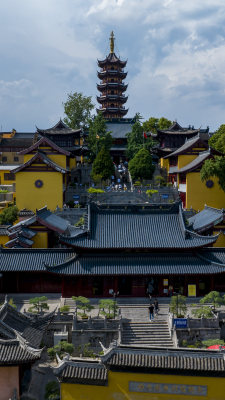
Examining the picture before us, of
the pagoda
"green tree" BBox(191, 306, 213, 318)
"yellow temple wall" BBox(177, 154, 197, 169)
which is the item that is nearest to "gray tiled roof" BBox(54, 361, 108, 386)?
"green tree" BBox(191, 306, 213, 318)

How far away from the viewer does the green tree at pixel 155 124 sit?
241ft

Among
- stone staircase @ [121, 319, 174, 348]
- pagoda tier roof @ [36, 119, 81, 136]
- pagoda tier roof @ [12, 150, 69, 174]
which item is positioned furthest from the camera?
pagoda tier roof @ [36, 119, 81, 136]

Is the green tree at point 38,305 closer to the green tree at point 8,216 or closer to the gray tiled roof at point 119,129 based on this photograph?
the green tree at point 8,216

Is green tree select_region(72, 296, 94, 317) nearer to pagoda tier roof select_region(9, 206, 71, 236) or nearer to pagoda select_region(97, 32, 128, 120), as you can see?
pagoda tier roof select_region(9, 206, 71, 236)

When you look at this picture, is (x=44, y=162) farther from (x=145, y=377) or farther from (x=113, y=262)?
(x=145, y=377)

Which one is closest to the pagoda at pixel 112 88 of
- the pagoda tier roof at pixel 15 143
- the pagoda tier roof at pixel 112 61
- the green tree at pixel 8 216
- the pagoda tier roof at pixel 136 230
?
the pagoda tier roof at pixel 112 61

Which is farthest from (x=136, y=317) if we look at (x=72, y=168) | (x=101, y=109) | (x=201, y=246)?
(x=101, y=109)

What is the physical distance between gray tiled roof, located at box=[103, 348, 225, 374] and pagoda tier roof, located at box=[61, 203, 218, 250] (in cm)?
1181

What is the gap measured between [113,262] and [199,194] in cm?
2243

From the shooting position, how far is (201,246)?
2638cm

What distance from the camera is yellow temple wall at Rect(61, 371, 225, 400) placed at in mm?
14445

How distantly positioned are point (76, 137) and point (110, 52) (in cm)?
3538

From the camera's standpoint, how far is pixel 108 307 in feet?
77.9

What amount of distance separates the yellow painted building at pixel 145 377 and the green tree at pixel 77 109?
196ft
